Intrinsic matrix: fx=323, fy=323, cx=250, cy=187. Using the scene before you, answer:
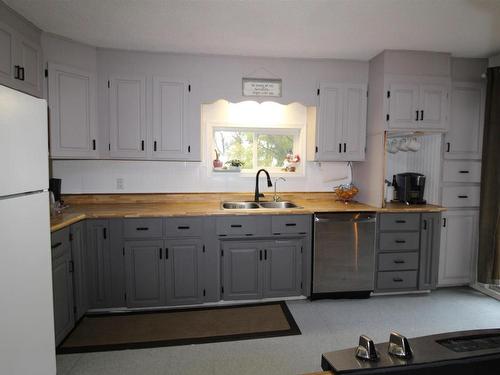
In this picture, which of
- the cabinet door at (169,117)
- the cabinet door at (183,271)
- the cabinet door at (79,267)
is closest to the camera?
the cabinet door at (79,267)

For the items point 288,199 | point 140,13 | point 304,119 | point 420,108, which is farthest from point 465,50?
point 140,13

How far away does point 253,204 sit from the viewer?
136 inches

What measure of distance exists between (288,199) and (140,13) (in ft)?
7.46

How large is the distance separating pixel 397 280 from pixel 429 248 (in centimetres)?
46

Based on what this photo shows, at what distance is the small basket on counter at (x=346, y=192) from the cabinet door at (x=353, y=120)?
33 cm

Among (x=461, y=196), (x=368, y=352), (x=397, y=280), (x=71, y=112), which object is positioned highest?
(x=71, y=112)

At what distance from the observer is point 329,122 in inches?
133

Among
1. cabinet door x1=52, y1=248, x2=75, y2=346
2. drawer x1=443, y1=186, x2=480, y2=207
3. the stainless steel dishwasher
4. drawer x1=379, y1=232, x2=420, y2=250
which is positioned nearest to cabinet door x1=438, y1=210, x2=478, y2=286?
drawer x1=443, y1=186, x2=480, y2=207

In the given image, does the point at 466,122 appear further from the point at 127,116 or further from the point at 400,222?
the point at 127,116

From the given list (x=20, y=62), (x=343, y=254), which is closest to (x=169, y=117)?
(x=20, y=62)

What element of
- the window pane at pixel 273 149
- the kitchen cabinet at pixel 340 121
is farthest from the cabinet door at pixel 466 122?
the window pane at pixel 273 149

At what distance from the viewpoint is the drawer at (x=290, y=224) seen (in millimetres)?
3023

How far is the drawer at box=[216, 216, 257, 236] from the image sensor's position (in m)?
2.96

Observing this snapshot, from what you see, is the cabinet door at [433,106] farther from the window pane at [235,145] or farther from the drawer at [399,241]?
the window pane at [235,145]
